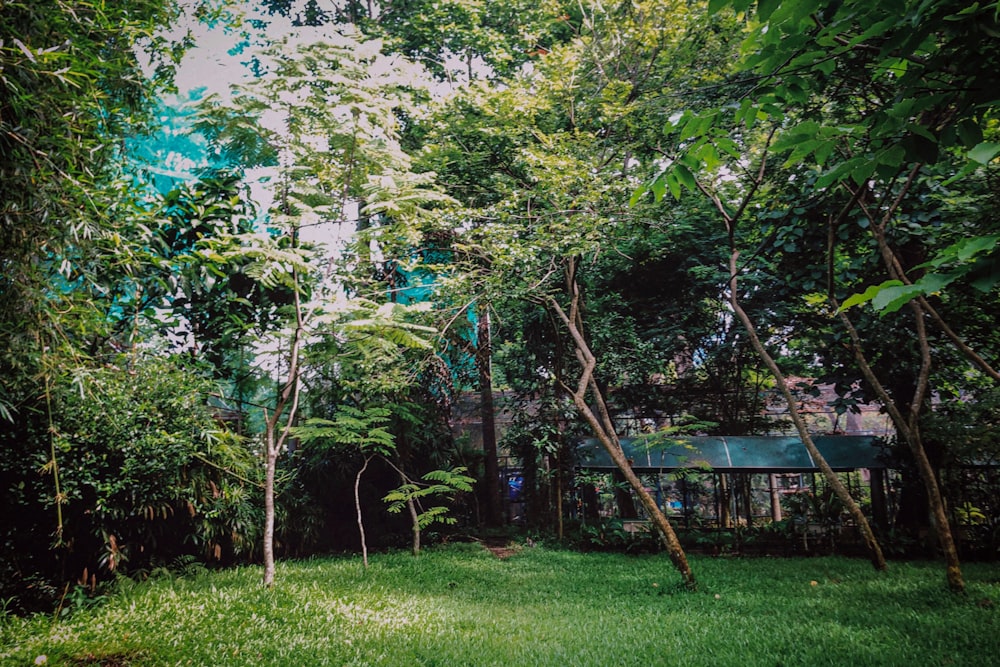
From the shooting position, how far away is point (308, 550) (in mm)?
8578

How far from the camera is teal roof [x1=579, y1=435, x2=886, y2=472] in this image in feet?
30.1

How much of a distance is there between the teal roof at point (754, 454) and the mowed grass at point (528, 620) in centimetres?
217

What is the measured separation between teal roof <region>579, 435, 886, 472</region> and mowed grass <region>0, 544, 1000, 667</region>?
2.17 metres

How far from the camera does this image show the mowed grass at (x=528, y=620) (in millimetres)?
3918

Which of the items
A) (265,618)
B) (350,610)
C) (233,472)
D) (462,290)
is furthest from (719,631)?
(233,472)

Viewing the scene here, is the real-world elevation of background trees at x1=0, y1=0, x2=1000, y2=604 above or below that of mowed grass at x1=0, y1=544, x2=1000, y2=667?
above

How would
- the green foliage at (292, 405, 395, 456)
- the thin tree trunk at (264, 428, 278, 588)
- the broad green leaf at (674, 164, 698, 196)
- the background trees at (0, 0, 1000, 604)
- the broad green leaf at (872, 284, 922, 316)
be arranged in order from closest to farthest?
the broad green leaf at (872, 284, 922, 316), the broad green leaf at (674, 164, 698, 196), the background trees at (0, 0, 1000, 604), the thin tree trunk at (264, 428, 278, 588), the green foliage at (292, 405, 395, 456)

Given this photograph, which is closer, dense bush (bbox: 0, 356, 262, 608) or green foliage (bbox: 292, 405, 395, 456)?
dense bush (bbox: 0, 356, 262, 608)

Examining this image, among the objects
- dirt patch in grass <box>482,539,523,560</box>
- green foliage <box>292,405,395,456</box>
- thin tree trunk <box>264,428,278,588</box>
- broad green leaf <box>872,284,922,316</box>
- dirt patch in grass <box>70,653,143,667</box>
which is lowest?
dirt patch in grass <box>482,539,523,560</box>

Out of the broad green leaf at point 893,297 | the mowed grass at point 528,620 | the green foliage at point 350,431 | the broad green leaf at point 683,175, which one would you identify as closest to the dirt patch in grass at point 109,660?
the mowed grass at point 528,620

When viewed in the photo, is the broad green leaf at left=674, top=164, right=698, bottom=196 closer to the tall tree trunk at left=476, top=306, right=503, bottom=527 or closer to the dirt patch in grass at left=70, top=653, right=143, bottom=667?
the dirt patch in grass at left=70, top=653, right=143, bottom=667

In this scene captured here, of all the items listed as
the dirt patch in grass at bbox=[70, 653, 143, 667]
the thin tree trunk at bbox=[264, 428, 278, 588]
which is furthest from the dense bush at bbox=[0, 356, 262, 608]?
the dirt patch in grass at bbox=[70, 653, 143, 667]

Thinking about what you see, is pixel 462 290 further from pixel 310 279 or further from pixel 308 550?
pixel 308 550

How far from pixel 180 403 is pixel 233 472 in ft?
4.12
